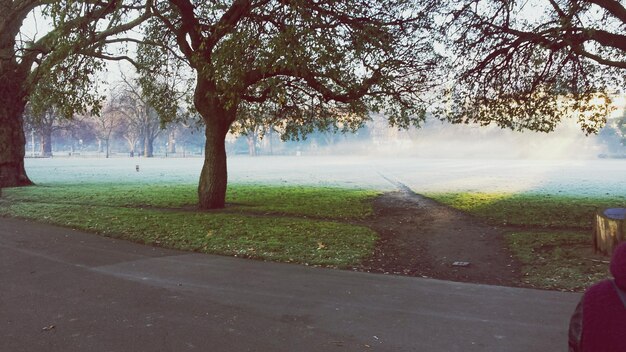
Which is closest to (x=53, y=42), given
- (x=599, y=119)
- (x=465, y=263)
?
(x=465, y=263)

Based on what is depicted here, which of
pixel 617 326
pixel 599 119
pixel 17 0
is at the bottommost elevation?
pixel 617 326

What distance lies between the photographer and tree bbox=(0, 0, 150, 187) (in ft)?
40.1

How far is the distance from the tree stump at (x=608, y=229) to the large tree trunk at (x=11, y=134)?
25.6 meters

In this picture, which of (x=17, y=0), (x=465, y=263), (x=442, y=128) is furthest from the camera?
(x=442, y=128)

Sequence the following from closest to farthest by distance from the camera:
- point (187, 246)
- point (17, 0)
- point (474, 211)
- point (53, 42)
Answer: point (187, 246) → point (53, 42) → point (474, 211) → point (17, 0)

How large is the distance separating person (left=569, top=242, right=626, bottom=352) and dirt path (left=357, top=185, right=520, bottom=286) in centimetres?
600

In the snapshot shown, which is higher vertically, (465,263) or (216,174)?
(216,174)

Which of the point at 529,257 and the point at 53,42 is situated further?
the point at 53,42

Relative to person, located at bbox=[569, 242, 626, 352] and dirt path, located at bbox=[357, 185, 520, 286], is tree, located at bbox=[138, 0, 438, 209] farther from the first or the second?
person, located at bbox=[569, 242, 626, 352]

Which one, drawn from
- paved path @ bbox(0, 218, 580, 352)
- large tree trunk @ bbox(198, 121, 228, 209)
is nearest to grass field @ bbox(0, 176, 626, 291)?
large tree trunk @ bbox(198, 121, 228, 209)

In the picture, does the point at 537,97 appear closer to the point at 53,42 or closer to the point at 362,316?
the point at 362,316

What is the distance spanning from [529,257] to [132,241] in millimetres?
8800

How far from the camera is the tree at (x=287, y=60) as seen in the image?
1115 cm

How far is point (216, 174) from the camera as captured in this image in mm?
16156
